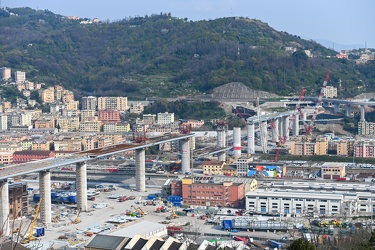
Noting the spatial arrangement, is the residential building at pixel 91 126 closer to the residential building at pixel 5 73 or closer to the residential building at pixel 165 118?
the residential building at pixel 165 118

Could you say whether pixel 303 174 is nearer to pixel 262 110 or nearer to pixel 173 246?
pixel 173 246

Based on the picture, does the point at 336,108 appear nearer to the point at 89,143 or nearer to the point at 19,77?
the point at 89,143

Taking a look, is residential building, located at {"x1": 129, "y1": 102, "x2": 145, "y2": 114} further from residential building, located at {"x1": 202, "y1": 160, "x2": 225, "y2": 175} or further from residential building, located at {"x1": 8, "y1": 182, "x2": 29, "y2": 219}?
residential building, located at {"x1": 8, "y1": 182, "x2": 29, "y2": 219}

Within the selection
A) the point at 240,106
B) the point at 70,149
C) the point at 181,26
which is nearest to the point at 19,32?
the point at 181,26

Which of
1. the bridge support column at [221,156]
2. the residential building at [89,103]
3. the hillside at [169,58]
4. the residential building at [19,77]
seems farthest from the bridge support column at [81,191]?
the residential building at [19,77]

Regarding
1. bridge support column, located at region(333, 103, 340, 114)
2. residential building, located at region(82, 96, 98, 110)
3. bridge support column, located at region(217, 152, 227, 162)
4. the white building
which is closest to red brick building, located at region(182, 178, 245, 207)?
the white building

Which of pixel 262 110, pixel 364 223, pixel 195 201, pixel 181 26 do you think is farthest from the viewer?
pixel 181 26
